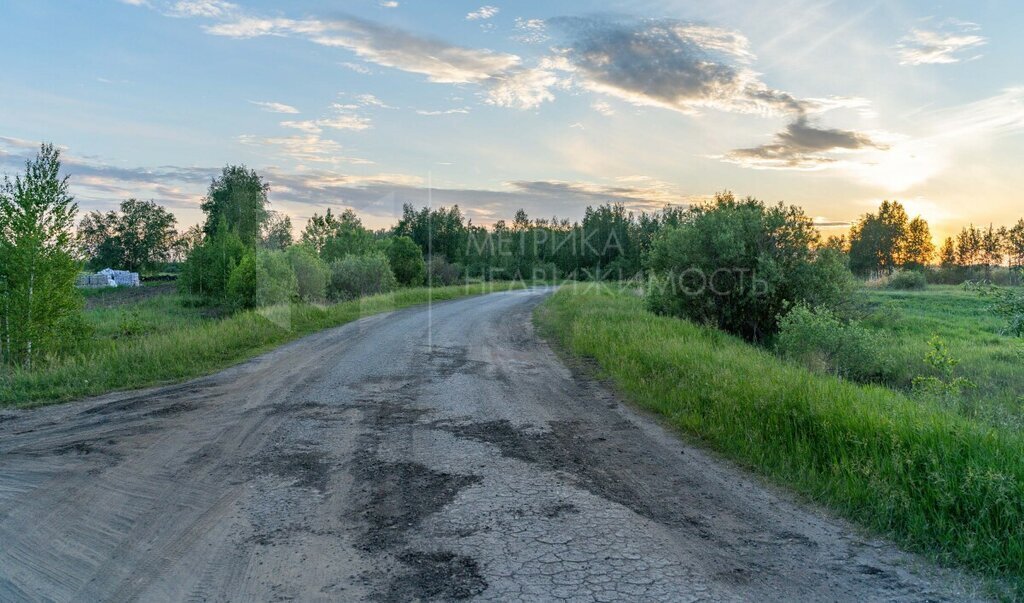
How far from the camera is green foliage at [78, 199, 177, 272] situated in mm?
92500

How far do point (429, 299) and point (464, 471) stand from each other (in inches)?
1033

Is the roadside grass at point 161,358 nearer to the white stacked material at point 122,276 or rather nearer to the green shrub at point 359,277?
the green shrub at point 359,277

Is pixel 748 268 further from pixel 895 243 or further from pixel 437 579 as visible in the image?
pixel 895 243

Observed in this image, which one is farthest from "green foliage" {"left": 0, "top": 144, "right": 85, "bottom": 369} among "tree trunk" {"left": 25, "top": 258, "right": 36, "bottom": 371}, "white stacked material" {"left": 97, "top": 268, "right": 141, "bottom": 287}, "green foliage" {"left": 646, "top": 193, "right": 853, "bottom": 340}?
"white stacked material" {"left": 97, "top": 268, "right": 141, "bottom": 287}

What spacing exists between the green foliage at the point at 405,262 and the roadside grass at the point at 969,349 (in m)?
42.0

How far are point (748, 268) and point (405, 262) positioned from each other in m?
44.7

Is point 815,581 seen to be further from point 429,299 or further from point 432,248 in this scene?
point 432,248

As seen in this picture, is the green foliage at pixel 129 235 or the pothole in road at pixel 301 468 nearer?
the pothole in road at pixel 301 468

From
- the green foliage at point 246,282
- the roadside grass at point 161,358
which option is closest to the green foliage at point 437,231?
the green foliage at point 246,282

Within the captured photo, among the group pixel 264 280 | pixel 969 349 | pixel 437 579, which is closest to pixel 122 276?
pixel 264 280

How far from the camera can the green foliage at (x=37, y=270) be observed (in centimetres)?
1523

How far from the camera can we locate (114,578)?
364cm

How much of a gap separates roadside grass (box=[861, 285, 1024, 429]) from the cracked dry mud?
11.2 feet

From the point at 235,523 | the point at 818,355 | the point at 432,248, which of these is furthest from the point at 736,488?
the point at 432,248
